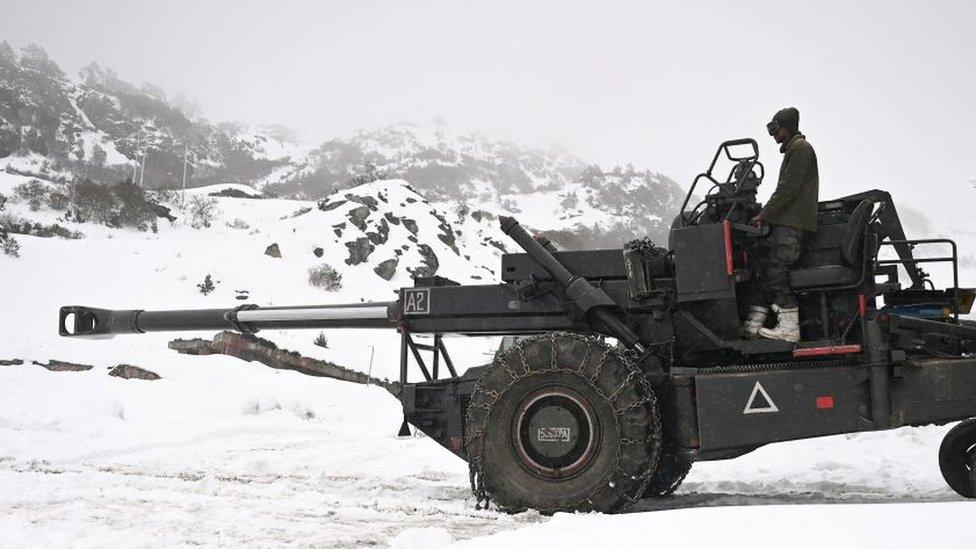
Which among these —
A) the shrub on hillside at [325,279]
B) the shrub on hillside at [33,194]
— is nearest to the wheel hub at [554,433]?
the shrub on hillside at [325,279]

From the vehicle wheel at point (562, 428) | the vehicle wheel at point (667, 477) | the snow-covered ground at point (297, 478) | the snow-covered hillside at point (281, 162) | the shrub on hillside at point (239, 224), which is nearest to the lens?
the snow-covered ground at point (297, 478)

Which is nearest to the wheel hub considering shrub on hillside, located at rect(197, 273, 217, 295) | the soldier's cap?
the soldier's cap

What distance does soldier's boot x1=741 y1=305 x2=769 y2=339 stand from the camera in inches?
183

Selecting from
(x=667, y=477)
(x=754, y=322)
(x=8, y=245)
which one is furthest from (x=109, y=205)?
(x=754, y=322)

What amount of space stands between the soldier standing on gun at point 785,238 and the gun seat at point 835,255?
3.0 inches

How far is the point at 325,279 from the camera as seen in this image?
29000 millimetres

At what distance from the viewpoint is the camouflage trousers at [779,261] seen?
4.54 metres

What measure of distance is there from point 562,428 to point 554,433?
63 mm

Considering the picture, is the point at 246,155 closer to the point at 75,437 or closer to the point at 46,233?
the point at 46,233

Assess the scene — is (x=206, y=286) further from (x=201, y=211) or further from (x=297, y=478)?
(x=297, y=478)

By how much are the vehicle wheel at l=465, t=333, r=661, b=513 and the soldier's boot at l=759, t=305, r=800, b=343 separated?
95 centimetres

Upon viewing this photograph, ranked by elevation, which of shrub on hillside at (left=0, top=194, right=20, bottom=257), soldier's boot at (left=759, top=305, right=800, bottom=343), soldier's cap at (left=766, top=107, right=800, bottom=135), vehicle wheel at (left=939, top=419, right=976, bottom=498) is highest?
shrub on hillside at (left=0, top=194, right=20, bottom=257)

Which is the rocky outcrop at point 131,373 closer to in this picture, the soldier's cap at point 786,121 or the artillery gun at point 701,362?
the artillery gun at point 701,362

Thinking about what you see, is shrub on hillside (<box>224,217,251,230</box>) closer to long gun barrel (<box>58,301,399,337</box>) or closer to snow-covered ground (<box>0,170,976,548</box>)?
snow-covered ground (<box>0,170,976,548</box>)
